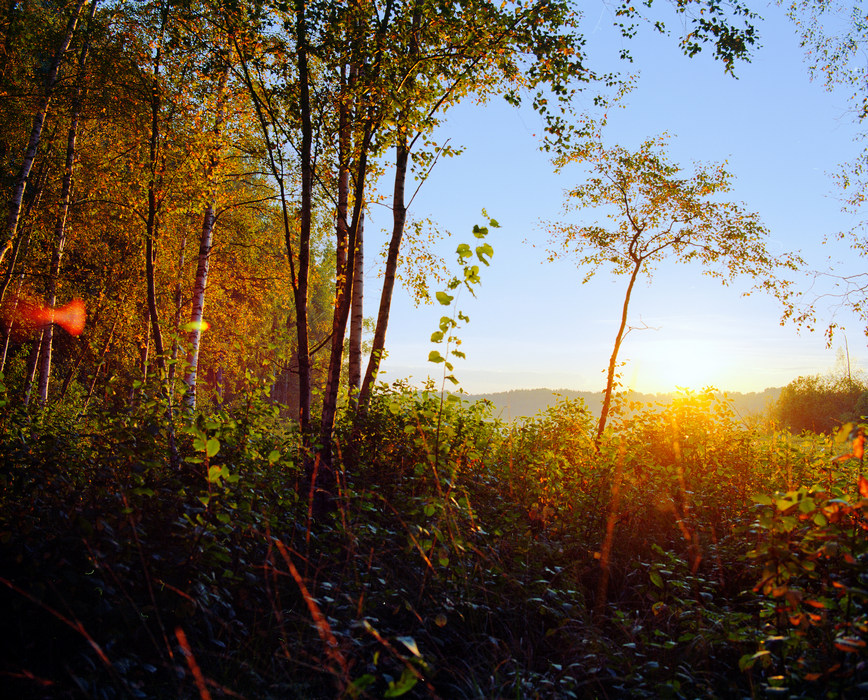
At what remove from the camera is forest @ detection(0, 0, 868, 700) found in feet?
8.95

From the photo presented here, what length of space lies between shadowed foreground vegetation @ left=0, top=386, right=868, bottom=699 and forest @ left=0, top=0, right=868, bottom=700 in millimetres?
27

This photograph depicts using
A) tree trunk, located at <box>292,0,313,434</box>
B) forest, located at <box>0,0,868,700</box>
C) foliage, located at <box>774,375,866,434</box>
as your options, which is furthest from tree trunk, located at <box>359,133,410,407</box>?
foliage, located at <box>774,375,866,434</box>

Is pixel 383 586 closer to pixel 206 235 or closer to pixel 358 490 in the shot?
pixel 358 490

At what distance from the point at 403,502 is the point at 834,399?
40.1 m

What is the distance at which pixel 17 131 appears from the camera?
13.1 m

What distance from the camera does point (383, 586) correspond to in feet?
12.7

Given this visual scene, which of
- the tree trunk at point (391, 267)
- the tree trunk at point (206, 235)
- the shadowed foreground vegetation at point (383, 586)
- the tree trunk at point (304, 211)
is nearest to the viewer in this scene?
the shadowed foreground vegetation at point (383, 586)

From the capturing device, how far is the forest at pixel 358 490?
273 centimetres

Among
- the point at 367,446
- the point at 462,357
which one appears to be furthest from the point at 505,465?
the point at 462,357

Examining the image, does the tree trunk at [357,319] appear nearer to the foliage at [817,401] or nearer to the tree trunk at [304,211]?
the tree trunk at [304,211]

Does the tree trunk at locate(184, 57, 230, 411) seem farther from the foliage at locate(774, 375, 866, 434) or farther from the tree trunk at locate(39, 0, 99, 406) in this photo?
the foliage at locate(774, 375, 866, 434)

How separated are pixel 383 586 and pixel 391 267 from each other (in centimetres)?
537

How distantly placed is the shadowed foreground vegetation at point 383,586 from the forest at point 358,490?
0.03m

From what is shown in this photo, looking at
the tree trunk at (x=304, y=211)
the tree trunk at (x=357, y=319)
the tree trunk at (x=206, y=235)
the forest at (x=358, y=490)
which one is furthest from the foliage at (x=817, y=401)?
the tree trunk at (x=304, y=211)
